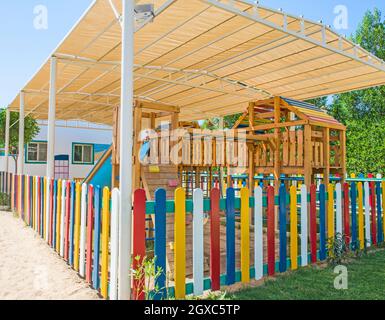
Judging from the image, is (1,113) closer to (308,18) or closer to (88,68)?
(88,68)

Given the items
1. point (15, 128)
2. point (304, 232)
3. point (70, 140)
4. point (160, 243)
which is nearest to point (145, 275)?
point (160, 243)

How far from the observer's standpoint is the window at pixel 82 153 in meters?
20.6

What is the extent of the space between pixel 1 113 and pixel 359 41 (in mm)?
22367

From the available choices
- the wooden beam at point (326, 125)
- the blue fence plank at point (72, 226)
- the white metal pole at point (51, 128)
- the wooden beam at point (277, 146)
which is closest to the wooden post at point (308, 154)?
the wooden beam at point (326, 125)

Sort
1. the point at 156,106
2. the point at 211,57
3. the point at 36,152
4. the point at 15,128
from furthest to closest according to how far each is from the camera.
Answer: the point at 36,152 → the point at 15,128 → the point at 211,57 → the point at 156,106

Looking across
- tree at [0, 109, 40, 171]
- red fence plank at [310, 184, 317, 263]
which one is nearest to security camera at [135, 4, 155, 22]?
red fence plank at [310, 184, 317, 263]

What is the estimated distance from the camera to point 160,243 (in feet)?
11.5

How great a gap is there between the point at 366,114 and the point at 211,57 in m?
17.4

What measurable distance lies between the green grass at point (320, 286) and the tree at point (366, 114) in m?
13.6

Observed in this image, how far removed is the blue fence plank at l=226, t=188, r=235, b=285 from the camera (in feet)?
13.2

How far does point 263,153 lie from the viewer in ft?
27.4

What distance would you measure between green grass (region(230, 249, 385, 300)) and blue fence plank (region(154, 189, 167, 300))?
34.8 inches

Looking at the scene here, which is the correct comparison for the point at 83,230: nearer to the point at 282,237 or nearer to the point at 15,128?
the point at 282,237
